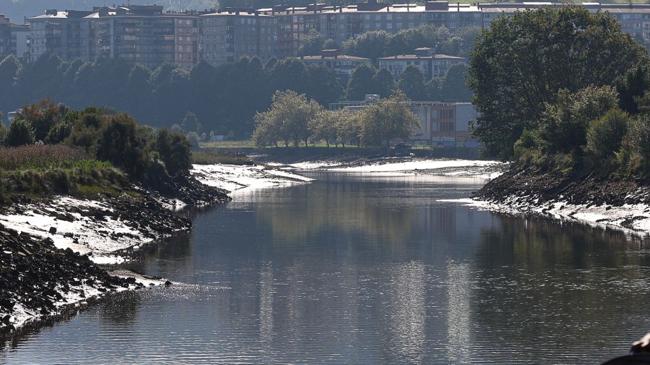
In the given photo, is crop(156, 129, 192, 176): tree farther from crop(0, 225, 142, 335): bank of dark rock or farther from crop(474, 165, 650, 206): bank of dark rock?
crop(0, 225, 142, 335): bank of dark rock

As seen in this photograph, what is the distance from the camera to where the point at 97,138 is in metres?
123

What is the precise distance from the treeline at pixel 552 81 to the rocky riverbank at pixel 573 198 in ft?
7.28

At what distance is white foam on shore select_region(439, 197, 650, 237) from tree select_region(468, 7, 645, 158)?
24873 millimetres

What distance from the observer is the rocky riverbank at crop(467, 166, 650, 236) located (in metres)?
106

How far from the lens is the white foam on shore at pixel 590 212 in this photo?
102125mm

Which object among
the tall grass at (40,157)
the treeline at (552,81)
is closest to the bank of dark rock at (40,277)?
the tall grass at (40,157)

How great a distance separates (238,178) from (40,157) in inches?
2932

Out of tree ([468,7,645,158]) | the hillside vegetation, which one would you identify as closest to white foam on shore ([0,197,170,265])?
the hillside vegetation

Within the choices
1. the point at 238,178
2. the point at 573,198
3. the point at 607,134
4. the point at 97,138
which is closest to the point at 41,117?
the point at 97,138

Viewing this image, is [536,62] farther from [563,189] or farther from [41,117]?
[41,117]

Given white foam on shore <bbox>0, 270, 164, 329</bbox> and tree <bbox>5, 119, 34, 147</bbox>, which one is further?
tree <bbox>5, 119, 34, 147</bbox>

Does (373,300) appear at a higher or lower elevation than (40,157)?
lower

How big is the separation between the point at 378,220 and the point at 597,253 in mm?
30880

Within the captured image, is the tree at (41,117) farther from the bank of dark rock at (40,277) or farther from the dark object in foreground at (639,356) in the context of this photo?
the dark object in foreground at (639,356)
